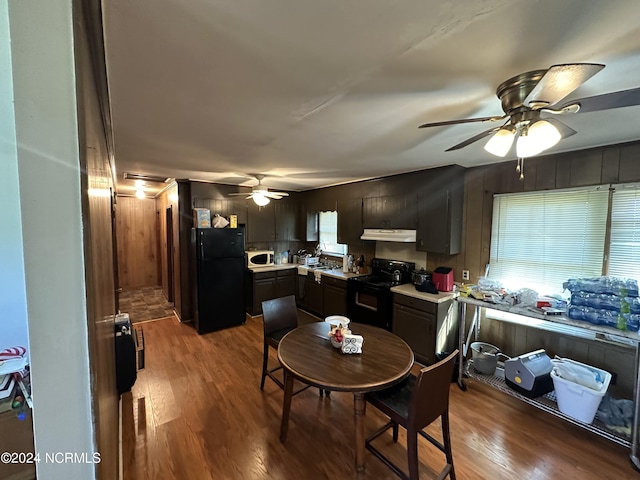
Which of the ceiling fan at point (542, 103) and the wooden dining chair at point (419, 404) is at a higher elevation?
the ceiling fan at point (542, 103)

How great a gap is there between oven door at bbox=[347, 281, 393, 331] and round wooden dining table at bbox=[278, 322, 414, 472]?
1187mm

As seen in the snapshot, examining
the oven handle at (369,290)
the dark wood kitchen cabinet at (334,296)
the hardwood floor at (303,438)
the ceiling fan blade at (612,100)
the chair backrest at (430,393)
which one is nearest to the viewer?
the ceiling fan blade at (612,100)

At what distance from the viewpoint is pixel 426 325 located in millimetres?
3090

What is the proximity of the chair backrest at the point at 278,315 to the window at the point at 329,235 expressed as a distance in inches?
90.4

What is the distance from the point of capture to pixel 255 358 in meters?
3.31

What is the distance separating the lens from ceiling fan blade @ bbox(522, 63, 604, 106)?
0.92m

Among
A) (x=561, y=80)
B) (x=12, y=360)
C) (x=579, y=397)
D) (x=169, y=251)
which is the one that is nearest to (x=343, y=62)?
(x=561, y=80)

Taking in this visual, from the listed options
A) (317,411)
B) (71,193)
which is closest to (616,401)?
(317,411)

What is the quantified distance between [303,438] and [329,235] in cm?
365

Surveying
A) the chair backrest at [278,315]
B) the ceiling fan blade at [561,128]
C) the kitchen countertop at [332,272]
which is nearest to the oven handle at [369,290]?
the kitchen countertop at [332,272]

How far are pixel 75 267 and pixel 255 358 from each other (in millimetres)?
3140

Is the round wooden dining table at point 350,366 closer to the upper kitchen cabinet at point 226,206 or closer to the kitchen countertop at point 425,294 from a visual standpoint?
the kitchen countertop at point 425,294

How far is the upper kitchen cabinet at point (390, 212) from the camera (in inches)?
143

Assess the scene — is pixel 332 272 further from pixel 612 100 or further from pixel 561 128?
pixel 612 100
